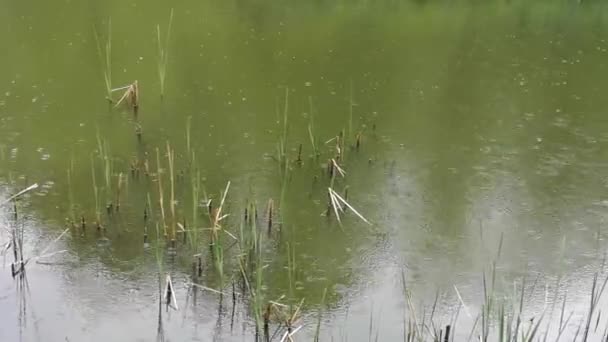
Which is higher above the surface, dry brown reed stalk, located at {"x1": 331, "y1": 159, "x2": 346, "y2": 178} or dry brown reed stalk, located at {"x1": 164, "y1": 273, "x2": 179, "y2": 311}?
dry brown reed stalk, located at {"x1": 331, "y1": 159, "x2": 346, "y2": 178}

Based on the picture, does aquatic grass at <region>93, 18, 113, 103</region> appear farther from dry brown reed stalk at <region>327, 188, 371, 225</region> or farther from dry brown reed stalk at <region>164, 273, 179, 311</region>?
dry brown reed stalk at <region>164, 273, 179, 311</region>

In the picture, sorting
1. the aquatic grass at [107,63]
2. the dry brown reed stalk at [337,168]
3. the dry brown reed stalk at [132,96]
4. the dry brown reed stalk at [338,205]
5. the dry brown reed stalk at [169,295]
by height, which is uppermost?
the aquatic grass at [107,63]

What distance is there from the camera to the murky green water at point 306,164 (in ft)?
9.52

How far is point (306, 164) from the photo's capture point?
4.07 meters

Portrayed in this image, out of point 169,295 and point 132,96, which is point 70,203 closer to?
point 169,295

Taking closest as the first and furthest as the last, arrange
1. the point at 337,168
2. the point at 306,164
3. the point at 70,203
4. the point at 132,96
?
1. the point at 70,203
2. the point at 337,168
3. the point at 306,164
4. the point at 132,96

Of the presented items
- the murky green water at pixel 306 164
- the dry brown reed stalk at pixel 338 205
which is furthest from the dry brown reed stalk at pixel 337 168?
the dry brown reed stalk at pixel 338 205

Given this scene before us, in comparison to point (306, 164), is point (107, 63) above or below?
above

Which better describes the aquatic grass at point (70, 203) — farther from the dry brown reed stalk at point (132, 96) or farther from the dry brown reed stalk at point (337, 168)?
the dry brown reed stalk at point (337, 168)

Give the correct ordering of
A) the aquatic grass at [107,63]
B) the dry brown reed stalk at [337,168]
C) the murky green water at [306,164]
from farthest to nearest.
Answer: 1. the aquatic grass at [107,63]
2. the dry brown reed stalk at [337,168]
3. the murky green water at [306,164]

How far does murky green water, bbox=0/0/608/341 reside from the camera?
290 centimetres

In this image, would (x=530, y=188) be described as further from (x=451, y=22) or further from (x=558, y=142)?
(x=451, y=22)

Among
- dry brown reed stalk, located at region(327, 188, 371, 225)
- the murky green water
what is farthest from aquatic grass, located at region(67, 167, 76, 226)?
dry brown reed stalk, located at region(327, 188, 371, 225)

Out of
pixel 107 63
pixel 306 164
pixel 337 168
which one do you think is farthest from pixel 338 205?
pixel 107 63
